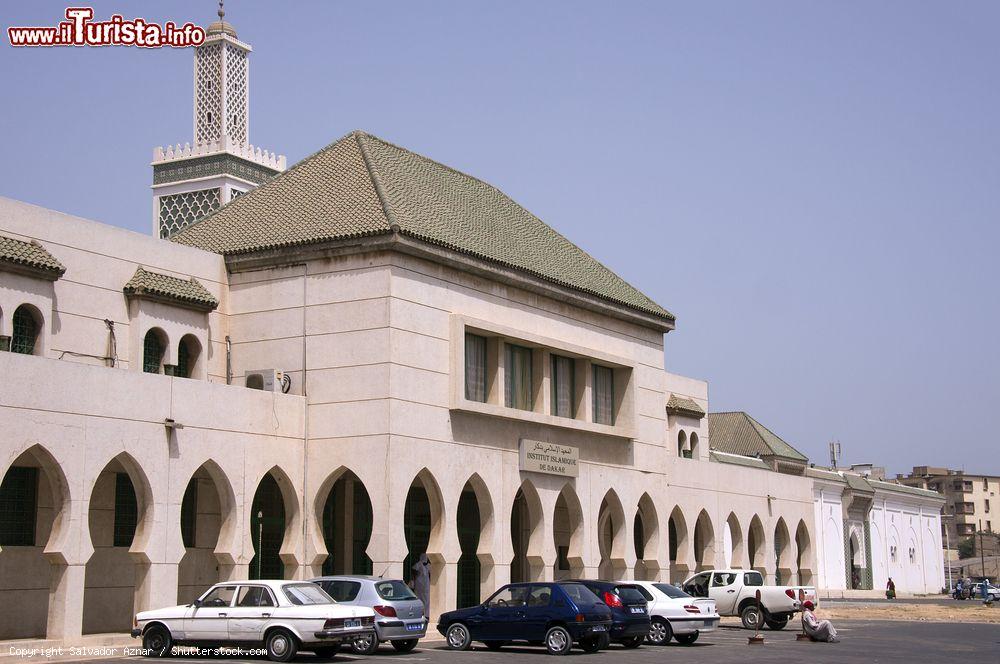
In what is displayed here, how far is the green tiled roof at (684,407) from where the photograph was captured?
54281 millimetres

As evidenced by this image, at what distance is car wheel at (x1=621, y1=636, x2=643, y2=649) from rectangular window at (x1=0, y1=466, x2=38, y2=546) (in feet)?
42.8

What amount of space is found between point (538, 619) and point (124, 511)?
11.0 meters

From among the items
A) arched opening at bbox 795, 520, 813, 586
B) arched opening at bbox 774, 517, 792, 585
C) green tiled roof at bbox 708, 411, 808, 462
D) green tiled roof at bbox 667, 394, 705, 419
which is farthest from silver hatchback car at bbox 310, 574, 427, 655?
green tiled roof at bbox 708, 411, 808, 462

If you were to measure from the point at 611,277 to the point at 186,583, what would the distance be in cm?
1880

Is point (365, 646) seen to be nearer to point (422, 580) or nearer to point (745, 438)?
point (422, 580)

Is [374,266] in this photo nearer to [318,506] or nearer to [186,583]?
[318,506]

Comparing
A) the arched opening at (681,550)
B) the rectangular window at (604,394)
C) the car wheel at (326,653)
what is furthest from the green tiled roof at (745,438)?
the car wheel at (326,653)

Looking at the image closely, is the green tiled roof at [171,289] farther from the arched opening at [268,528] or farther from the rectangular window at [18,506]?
the rectangular window at [18,506]

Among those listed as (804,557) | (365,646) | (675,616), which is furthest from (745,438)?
(365,646)

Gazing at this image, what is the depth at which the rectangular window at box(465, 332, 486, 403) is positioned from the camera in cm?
3491

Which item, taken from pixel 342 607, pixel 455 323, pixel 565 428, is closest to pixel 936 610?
pixel 565 428

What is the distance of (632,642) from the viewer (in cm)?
2872

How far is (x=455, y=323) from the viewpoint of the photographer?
33.8m

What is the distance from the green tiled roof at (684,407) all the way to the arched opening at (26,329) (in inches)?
1217
